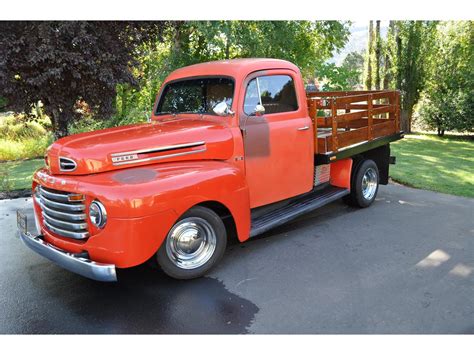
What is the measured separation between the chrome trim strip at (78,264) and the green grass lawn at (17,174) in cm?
466

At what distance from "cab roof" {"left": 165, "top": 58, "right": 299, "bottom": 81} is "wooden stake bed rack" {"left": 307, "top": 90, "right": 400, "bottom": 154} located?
0.71m

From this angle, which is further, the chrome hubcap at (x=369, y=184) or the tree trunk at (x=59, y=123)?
the tree trunk at (x=59, y=123)

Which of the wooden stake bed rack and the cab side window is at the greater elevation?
the cab side window

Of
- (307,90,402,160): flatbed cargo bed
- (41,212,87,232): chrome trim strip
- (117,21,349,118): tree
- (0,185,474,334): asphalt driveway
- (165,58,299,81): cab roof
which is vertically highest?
(117,21,349,118): tree

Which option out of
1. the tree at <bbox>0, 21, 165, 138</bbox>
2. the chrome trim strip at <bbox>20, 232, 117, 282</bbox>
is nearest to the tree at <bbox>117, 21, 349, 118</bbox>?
the tree at <bbox>0, 21, 165, 138</bbox>

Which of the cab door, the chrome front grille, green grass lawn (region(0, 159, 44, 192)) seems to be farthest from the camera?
green grass lawn (region(0, 159, 44, 192))

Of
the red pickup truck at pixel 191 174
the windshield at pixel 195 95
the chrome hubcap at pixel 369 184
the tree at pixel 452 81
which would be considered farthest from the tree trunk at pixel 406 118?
the windshield at pixel 195 95

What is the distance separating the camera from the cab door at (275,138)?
14.8ft

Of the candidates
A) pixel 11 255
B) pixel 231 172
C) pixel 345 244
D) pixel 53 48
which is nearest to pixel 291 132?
pixel 231 172

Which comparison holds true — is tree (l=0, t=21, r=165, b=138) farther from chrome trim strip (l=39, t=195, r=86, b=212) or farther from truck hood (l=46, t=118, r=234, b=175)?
chrome trim strip (l=39, t=195, r=86, b=212)

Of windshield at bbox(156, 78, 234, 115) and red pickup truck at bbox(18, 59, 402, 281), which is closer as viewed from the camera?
red pickup truck at bbox(18, 59, 402, 281)

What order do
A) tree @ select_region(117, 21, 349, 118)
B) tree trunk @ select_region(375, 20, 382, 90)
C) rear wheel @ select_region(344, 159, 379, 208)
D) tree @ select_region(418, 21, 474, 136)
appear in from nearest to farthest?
rear wheel @ select_region(344, 159, 379, 208)
tree @ select_region(117, 21, 349, 118)
tree @ select_region(418, 21, 474, 136)
tree trunk @ select_region(375, 20, 382, 90)

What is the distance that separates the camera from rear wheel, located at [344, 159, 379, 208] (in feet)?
20.0

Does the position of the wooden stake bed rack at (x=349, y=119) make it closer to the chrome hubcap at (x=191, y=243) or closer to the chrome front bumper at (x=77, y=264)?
the chrome hubcap at (x=191, y=243)
